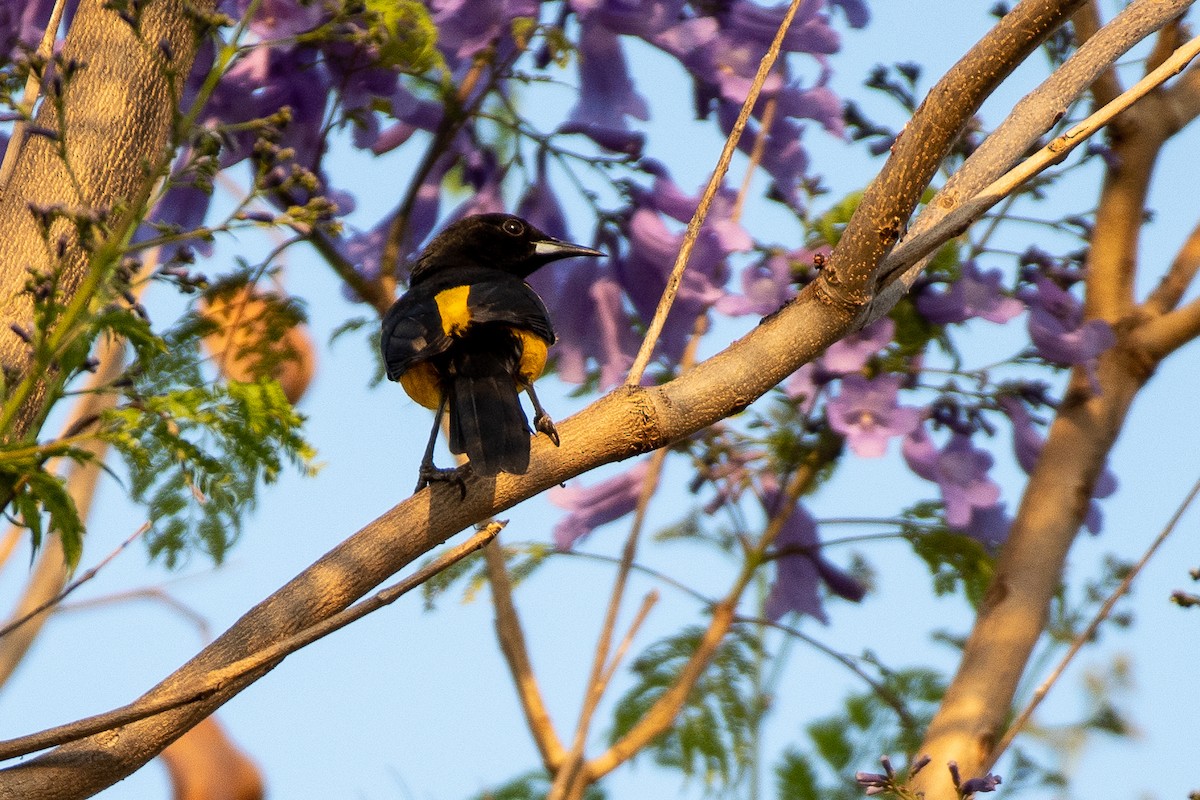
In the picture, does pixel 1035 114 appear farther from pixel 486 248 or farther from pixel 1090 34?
pixel 486 248

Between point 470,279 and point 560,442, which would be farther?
point 470,279

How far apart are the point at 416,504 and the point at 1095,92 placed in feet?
7.02

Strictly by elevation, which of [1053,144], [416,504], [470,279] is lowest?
[416,504]

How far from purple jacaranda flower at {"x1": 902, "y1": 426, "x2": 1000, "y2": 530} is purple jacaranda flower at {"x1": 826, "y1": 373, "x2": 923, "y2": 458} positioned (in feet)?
0.33

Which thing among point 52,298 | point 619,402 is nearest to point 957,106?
point 619,402

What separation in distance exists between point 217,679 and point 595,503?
5.72 ft

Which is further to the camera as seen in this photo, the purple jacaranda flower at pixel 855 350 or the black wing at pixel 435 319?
the purple jacaranda flower at pixel 855 350

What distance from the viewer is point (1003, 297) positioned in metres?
2.94

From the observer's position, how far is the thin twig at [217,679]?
49.3 inches

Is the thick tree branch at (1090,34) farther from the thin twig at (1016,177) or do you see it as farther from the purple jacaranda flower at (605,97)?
the thin twig at (1016,177)

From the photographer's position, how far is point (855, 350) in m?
2.76

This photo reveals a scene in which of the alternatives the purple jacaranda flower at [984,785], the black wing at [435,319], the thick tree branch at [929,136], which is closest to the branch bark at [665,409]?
the thick tree branch at [929,136]

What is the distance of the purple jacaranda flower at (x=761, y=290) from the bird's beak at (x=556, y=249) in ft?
0.95

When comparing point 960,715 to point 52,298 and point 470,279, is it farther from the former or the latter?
point 52,298
